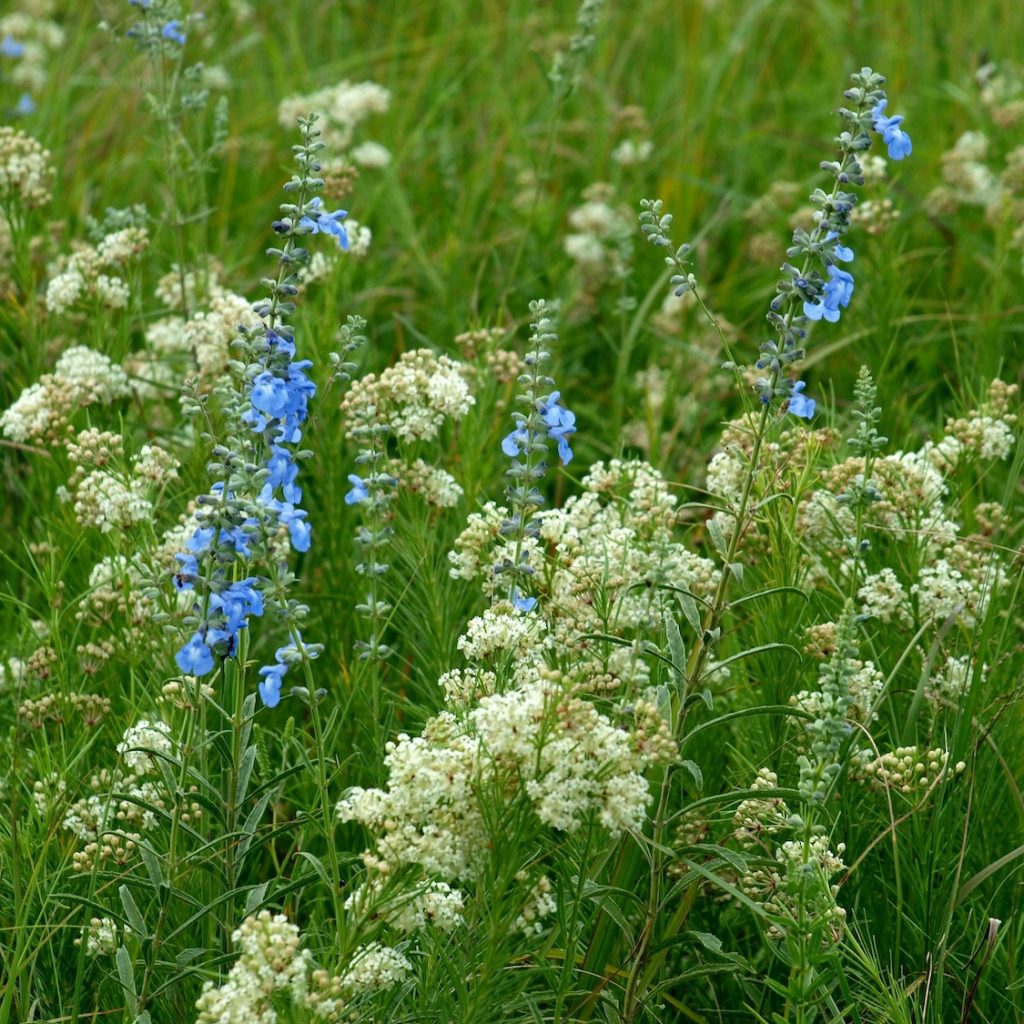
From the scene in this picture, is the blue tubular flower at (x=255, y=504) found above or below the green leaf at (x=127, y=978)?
above

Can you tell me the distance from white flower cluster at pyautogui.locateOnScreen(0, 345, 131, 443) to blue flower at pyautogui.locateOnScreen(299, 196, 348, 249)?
0.98 meters

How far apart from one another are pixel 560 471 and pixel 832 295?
90 cm

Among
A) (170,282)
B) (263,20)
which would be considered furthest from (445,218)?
(263,20)

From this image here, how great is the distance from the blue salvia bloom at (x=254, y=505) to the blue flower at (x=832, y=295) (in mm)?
805

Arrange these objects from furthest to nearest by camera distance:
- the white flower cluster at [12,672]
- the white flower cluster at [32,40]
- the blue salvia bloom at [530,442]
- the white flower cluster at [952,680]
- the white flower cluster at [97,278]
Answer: the white flower cluster at [32,40], the white flower cluster at [97,278], the white flower cluster at [12,672], the white flower cluster at [952,680], the blue salvia bloom at [530,442]

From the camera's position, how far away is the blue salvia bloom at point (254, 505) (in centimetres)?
211

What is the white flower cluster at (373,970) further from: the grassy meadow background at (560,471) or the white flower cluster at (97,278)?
the white flower cluster at (97,278)

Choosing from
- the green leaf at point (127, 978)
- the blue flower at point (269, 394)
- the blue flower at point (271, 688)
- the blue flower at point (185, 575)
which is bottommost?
the green leaf at point (127, 978)

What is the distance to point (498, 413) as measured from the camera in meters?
3.73

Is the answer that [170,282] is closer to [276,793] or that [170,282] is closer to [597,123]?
[276,793]

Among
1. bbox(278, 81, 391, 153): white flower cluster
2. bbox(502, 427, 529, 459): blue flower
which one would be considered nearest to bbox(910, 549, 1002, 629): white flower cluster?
bbox(502, 427, 529, 459): blue flower

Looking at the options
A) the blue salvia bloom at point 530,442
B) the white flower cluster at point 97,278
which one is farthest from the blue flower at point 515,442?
the white flower cluster at point 97,278

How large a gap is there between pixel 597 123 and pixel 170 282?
236cm

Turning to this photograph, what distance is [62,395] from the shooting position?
3297mm
